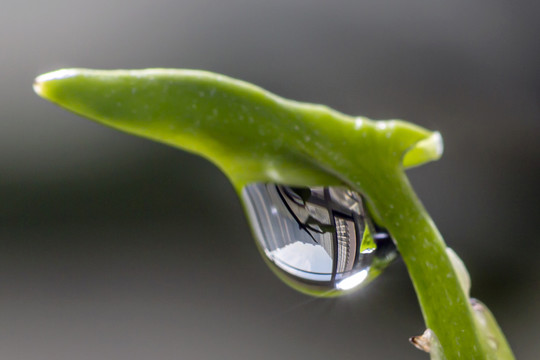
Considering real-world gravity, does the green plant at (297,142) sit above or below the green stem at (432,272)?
above

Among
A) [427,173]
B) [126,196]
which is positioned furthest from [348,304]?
[126,196]

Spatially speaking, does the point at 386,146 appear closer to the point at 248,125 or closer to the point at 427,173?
the point at 248,125

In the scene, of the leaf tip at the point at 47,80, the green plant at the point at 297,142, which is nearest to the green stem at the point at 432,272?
the green plant at the point at 297,142

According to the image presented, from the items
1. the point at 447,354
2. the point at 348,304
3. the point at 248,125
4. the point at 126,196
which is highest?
the point at 126,196

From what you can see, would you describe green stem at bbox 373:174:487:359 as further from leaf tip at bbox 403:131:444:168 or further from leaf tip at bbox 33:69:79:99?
leaf tip at bbox 33:69:79:99

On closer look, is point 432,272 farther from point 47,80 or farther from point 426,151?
point 47,80

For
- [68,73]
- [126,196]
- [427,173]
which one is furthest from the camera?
[126,196]

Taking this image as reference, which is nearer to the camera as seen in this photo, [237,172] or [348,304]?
[237,172]

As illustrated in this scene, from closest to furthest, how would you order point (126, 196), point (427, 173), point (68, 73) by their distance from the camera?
point (68, 73) → point (427, 173) → point (126, 196)

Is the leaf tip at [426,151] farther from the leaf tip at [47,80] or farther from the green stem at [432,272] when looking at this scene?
the leaf tip at [47,80]
